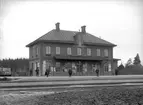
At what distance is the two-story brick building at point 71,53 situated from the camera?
4284 cm

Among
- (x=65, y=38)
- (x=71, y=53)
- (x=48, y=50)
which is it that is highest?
(x=65, y=38)

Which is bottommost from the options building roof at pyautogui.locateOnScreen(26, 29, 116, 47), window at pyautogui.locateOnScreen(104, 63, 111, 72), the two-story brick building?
window at pyautogui.locateOnScreen(104, 63, 111, 72)

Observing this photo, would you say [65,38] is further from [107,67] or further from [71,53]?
[107,67]

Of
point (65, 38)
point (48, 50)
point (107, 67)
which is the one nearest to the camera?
point (48, 50)

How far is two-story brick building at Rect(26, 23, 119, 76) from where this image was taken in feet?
141

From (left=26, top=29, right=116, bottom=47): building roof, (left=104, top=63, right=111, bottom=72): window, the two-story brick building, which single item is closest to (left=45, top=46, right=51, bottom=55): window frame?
the two-story brick building

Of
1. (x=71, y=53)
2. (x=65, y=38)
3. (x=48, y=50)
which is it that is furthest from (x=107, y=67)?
(x=48, y=50)

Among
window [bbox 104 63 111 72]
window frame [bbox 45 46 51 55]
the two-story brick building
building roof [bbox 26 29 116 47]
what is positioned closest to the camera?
→ the two-story brick building

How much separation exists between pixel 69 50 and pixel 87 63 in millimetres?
4254

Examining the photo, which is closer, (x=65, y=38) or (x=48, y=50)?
(x=48, y=50)

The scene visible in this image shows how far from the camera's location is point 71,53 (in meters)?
45.7

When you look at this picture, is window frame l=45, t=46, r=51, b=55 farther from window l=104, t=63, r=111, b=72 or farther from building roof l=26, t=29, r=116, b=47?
window l=104, t=63, r=111, b=72

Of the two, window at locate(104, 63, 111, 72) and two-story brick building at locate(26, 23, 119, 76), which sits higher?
two-story brick building at locate(26, 23, 119, 76)

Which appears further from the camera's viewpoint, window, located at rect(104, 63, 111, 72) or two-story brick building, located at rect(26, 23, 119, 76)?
window, located at rect(104, 63, 111, 72)
